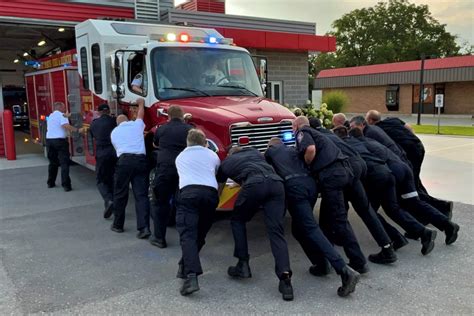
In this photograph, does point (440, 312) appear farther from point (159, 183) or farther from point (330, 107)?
point (330, 107)

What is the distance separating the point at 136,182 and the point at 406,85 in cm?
3102

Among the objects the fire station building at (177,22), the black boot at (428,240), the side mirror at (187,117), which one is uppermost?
the fire station building at (177,22)

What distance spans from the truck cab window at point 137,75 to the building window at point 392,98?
3039 cm

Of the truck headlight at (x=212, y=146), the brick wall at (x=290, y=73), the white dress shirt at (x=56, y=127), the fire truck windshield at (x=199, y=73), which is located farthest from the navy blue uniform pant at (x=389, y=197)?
the brick wall at (x=290, y=73)

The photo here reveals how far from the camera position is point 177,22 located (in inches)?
461

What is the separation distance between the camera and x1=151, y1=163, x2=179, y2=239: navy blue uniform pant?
5125 mm

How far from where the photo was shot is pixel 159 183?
204 inches

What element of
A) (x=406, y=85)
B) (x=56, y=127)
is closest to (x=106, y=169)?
(x=56, y=127)

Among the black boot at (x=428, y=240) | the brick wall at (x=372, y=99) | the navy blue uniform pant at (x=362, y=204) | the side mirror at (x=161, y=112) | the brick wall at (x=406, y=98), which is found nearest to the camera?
the navy blue uniform pant at (x=362, y=204)

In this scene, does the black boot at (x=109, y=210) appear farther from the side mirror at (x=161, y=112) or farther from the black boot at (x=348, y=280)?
the black boot at (x=348, y=280)

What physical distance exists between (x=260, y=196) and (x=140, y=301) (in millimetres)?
1470

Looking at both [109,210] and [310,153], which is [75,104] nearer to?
[109,210]

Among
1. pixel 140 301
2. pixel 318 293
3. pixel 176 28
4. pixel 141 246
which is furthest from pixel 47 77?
pixel 318 293

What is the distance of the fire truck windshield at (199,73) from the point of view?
20.5 ft
